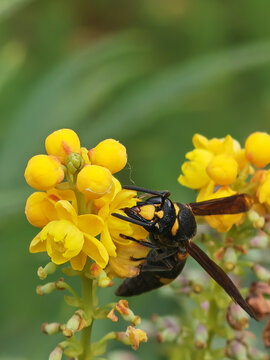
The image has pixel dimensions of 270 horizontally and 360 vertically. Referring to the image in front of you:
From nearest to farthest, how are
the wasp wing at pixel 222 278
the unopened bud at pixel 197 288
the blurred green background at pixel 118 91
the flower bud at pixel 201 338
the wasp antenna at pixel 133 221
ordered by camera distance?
the wasp antenna at pixel 133 221 → the wasp wing at pixel 222 278 → the flower bud at pixel 201 338 → the unopened bud at pixel 197 288 → the blurred green background at pixel 118 91

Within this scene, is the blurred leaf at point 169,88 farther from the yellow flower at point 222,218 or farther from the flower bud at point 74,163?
the flower bud at point 74,163

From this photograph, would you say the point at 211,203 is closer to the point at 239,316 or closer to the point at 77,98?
the point at 239,316

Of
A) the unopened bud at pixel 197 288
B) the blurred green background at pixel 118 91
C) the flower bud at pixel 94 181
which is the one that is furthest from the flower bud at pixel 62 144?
the blurred green background at pixel 118 91

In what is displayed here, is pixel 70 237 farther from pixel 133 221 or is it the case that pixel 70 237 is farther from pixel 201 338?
pixel 201 338

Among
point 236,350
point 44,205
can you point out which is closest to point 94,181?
point 44,205

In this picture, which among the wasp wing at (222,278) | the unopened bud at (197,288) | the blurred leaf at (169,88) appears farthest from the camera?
the blurred leaf at (169,88)

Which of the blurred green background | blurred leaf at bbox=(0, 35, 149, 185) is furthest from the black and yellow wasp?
blurred leaf at bbox=(0, 35, 149, 185)

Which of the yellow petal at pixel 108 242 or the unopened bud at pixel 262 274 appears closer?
the yellow petal at pixel 108 242

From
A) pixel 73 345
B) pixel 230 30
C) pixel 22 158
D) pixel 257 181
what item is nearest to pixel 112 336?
pixel 73 345
